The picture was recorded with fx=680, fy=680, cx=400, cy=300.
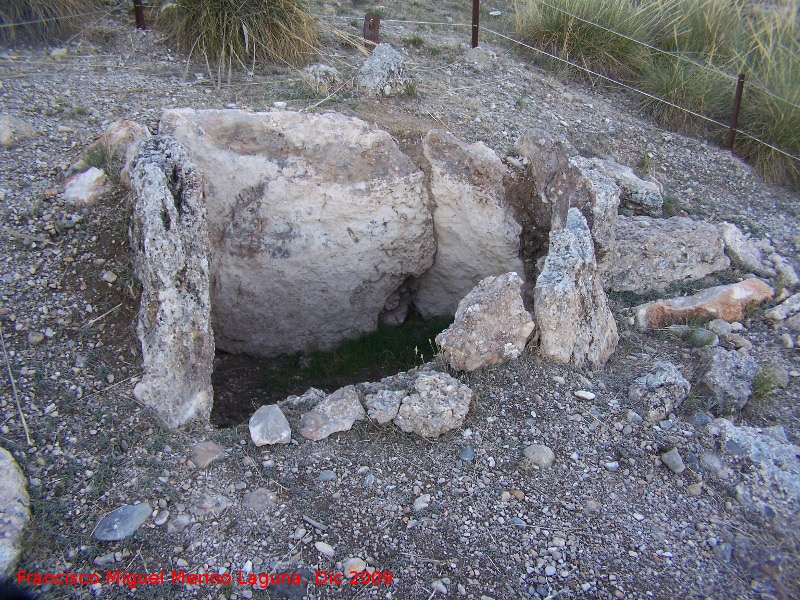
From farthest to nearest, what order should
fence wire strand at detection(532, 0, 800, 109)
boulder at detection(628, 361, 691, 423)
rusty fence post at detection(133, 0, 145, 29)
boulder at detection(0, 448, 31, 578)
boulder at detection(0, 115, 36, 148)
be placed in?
fence wire strand at detection(532, 0, 800, 109), rusty fence post at detection(133, 0, 145, 29), boulder at detection(0, 115, 36, 148), boulder at detection(628, 361, 691, 423), boulder at detection(0, 448, 31, 578)

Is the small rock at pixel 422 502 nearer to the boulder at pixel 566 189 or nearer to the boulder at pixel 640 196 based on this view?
the boulder at pixel 566 189

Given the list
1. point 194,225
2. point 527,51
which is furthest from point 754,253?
point 194,225

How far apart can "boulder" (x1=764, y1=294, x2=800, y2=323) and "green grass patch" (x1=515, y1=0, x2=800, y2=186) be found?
167 centimetres

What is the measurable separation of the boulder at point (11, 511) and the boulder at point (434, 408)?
56.4 inches

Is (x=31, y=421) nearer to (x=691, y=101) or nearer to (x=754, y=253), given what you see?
(x=754, y=253)

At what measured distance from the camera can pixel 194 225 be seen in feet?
9.86

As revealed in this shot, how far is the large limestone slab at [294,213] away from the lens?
3.97m

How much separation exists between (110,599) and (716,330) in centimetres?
312

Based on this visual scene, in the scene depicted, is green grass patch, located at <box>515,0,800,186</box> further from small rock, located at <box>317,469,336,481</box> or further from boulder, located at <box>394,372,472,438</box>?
small rock, located at <box>317,469,336,481</box>

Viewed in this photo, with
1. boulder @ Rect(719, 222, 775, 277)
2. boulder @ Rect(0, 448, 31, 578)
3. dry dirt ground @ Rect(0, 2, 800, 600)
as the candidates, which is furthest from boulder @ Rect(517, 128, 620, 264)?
boulder @ Rect(0, 448, 31, 578)

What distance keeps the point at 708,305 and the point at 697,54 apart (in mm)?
3216

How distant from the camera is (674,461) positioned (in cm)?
279

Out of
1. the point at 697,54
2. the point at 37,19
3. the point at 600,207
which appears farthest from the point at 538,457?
the point at 697,54

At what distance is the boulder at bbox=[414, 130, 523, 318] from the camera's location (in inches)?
163
